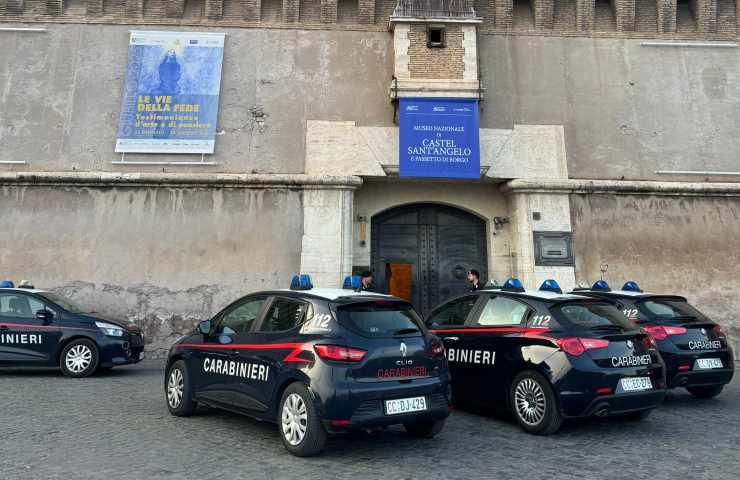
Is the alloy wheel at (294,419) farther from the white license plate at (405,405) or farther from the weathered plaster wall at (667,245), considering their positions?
the weathered plaster wall at (667,245)

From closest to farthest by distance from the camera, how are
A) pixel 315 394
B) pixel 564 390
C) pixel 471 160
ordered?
pixel 315 394 → pixel 564 390 → pixel 471 160

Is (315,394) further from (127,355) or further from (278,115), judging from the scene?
(278,115)

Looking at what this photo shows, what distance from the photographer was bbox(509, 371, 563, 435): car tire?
5.35 metres

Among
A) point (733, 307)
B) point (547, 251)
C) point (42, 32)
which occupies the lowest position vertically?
point (733, 307)

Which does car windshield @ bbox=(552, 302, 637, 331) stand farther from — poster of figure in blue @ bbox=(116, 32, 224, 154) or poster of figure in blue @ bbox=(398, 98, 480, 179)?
poster of figure in blue @ bbox=(116, 32, 224, 154)

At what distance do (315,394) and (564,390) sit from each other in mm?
2699

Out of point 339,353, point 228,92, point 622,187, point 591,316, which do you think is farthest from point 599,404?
point 228,92

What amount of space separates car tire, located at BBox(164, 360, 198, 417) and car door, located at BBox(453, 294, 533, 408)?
3.43 metres

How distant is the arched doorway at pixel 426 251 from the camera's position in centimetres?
1299

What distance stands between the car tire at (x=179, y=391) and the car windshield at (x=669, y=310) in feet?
21.1

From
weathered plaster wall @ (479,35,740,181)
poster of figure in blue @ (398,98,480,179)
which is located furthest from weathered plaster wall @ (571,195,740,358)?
poster of figure in blue @ (398,98,480,179)

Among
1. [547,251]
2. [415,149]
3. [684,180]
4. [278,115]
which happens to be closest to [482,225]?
[547,251]

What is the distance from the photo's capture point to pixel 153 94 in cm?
1259

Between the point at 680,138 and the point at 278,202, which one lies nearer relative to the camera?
the point at 278,202
